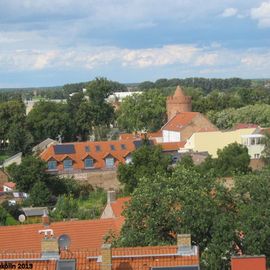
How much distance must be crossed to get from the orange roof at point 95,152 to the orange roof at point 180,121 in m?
13.8

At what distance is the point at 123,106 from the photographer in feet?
328

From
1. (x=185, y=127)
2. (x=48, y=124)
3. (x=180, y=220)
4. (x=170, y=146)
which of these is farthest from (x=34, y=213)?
(x=48, y=124)

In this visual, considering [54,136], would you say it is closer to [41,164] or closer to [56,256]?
[41,164]

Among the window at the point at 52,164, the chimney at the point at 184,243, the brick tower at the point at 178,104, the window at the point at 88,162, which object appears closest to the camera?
the chimney at the point at 184,243

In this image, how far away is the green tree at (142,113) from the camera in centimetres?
9762

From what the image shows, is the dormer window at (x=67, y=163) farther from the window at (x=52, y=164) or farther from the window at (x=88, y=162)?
the window at (x=88, y=162)

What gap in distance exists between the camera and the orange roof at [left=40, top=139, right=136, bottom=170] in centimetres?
6400

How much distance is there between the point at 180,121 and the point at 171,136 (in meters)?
2.43

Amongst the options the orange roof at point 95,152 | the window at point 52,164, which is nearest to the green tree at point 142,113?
the orange roof at point 95,152

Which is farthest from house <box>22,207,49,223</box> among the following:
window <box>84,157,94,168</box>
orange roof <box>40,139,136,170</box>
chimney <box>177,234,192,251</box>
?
chimney <box>177,234,192,251</box>

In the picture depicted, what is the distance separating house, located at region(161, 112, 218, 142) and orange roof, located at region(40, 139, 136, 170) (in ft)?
41.5

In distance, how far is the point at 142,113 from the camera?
320ft

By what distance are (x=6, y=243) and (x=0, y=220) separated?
16573 millimetres

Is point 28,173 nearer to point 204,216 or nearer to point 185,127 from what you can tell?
point 185,127
